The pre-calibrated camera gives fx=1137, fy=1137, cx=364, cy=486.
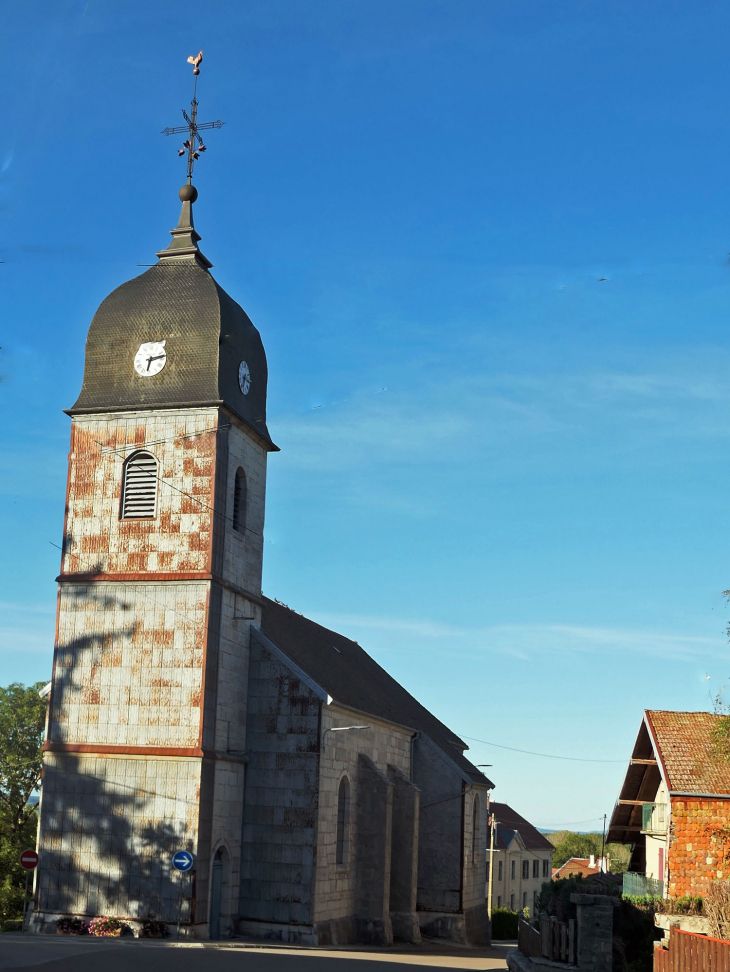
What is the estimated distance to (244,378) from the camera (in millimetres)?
32500

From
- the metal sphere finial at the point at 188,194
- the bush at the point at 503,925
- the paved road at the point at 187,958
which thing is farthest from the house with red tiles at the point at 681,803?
the bush at the point at 503,925

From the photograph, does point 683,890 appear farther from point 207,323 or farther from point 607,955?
point 207,323

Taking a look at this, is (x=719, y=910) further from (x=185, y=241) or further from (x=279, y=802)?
(x=185, y=241)

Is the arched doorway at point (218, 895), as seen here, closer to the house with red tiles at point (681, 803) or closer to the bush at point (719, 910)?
the house with red tiles at point (681, 803)

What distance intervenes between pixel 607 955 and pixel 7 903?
3296 centimetres

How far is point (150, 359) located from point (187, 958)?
16140mm

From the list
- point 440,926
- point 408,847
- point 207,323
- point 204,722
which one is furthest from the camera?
point 440,926

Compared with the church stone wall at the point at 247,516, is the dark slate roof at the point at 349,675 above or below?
below

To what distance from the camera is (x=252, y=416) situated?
33000 millimetres

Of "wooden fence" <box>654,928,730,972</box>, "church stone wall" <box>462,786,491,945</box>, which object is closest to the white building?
"church stone wall" <box>462,786,491,945</box>

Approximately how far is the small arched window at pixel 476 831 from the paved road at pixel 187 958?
12.7 meters

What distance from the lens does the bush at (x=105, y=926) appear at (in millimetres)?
27688

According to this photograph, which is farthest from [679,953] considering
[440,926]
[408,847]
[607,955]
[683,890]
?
[440,926]

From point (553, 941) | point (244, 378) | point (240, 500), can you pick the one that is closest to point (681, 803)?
point (553, 941)
